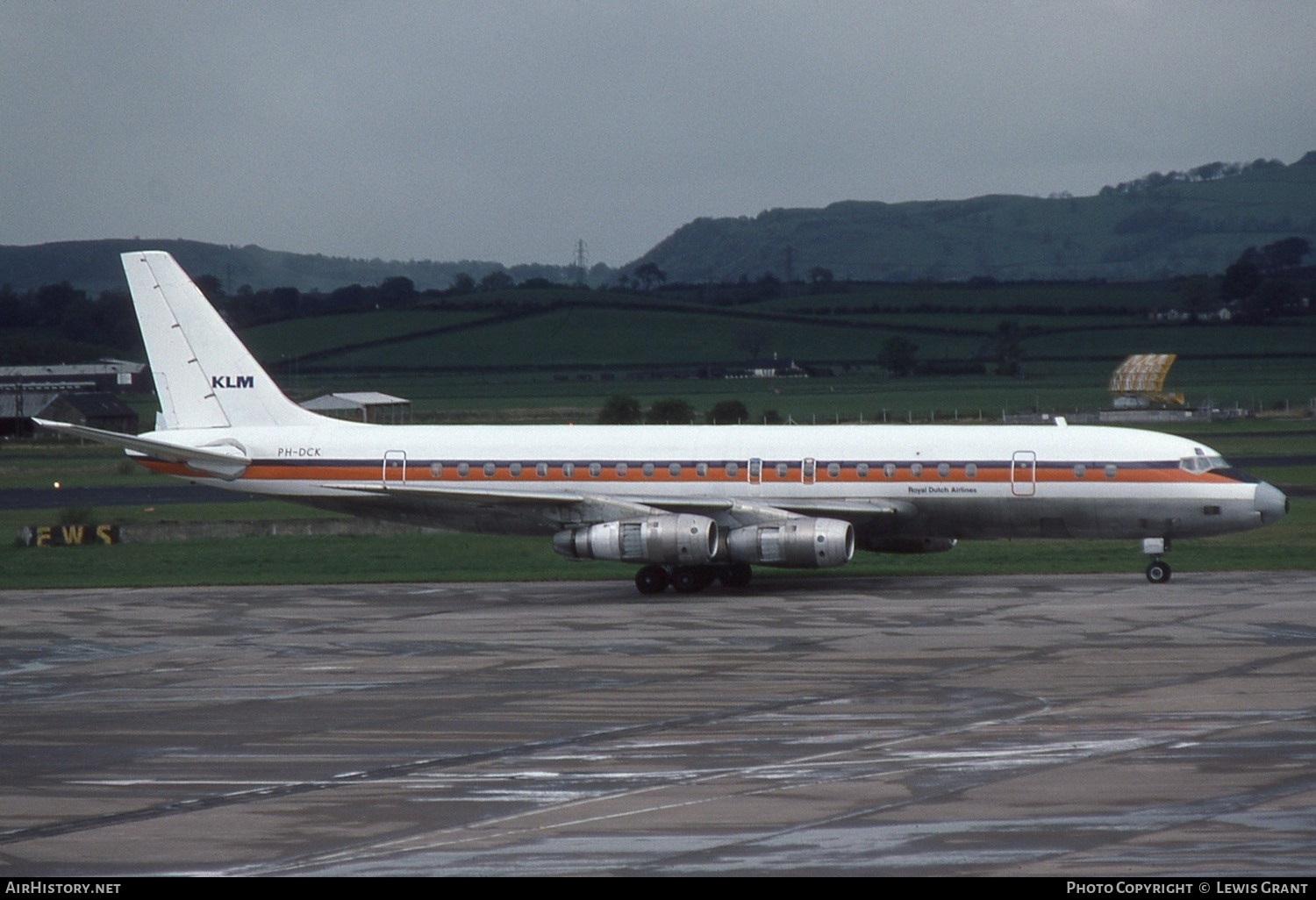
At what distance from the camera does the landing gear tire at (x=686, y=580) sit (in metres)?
36.2

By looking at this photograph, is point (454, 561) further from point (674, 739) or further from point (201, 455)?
point (674, 739)

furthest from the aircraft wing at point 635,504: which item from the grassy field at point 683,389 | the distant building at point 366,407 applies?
the distant building at point 366,407

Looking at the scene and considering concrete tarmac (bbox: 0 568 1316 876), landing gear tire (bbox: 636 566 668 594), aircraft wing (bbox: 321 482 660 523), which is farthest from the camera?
aircraft wing (bbox: 321 482 660 523)

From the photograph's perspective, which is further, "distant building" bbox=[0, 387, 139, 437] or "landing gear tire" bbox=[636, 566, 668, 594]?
"distant building" bbox=[0, 387, 139, 437]

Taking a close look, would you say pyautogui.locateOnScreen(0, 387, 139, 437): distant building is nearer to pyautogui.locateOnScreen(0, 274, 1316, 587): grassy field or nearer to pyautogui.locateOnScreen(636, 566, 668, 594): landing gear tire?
pyautogui.locateOnScreen(0, 274, 1316, 587): grassy field

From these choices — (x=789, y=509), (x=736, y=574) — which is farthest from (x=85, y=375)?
(x=789, y=509)

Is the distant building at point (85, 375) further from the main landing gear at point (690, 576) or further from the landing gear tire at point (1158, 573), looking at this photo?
the landing gear tire at point (1158, 573)

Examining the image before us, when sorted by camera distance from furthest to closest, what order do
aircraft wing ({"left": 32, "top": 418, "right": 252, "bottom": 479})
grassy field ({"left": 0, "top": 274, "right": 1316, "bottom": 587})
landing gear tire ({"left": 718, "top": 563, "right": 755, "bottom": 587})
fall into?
grassy field ({"left": 0, "top": 274, "right": 1316, "bottom": 587}) → aircraft wing ({"left": 32, "top": 418, "right": 252, "bottom": 479}) → landing gear tire ({"left": 718, "top": 563, "right": 755, "bottom": 587})

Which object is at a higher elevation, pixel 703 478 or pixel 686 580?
pixel 703 478

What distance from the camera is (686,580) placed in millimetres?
36281

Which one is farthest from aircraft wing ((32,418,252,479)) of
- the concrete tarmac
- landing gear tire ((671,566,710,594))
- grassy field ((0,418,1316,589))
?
landing gear tire ((671,566,710,594))

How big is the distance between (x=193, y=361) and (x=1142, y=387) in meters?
82.1

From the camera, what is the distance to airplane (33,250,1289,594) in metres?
34.8

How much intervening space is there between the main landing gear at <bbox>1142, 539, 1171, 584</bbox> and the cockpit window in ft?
5.44
